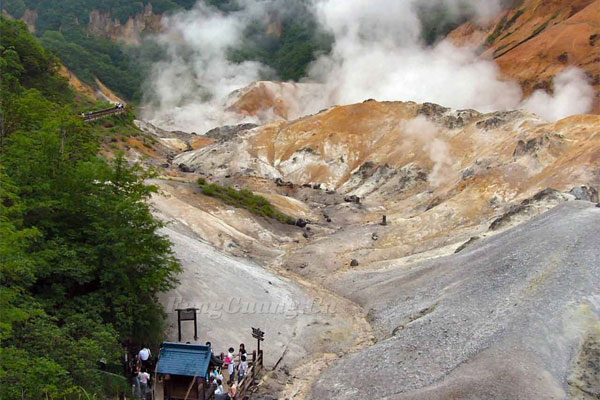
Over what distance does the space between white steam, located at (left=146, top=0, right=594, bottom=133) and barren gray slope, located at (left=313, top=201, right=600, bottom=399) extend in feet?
205

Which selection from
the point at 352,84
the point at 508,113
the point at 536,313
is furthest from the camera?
the point at 352,84

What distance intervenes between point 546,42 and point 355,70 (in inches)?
1798

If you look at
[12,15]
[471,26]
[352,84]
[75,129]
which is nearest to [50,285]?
[75,129]

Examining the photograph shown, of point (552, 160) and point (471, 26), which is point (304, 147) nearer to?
point (552, 160)

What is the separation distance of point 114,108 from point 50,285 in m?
62.6

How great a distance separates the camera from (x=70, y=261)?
721 inches

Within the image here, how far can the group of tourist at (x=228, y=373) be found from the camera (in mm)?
17844

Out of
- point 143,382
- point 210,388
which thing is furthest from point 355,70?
point 143,382

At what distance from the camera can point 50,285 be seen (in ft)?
59.7

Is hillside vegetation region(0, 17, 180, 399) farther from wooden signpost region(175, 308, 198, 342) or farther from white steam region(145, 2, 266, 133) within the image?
white steam region(145, 2, 266, 133)

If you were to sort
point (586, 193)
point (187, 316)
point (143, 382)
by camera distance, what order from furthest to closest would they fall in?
point (586, 193) → point (187, 316) → point (143, 382)

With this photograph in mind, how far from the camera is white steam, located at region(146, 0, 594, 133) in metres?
92.9

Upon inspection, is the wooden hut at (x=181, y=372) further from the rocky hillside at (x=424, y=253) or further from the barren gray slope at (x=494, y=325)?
the barren gray slope at (x=494, y=325)

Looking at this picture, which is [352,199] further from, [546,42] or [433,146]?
[546,42]
